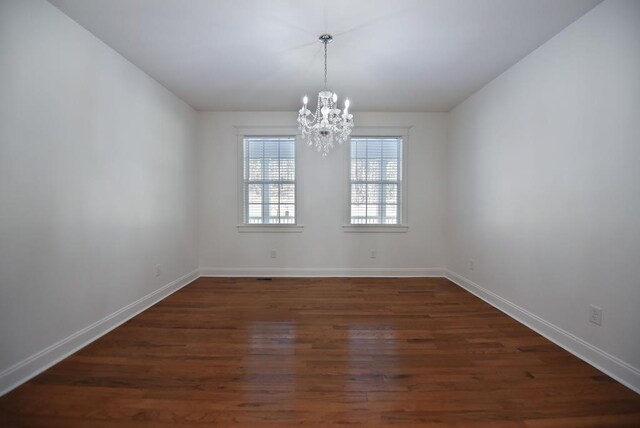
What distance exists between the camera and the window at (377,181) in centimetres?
421

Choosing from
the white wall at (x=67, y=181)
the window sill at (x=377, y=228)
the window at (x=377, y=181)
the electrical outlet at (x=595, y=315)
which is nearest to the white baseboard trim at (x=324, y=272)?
the window sill at (x=377, y=228)

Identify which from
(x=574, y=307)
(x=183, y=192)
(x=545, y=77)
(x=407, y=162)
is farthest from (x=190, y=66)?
(x=574, y=307)

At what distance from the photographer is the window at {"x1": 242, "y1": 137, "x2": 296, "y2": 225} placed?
421cm

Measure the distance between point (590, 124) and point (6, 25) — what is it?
13.1ft

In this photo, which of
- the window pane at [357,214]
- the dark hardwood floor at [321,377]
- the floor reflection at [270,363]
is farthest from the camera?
the window pane at [357,214]

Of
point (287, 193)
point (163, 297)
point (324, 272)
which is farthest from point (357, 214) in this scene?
point (163, 297)

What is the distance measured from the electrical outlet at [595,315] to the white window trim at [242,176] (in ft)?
10.6

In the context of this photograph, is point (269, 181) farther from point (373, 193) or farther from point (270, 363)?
point (270, 363)

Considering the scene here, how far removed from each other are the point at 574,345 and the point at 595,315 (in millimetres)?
314

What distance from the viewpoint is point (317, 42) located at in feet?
7.66

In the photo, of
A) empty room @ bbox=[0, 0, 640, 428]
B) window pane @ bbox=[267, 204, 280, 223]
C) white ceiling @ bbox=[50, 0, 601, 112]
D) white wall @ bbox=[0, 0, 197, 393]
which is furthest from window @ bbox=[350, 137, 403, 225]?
white wall @ bbox=[0, 0, 197, 393]

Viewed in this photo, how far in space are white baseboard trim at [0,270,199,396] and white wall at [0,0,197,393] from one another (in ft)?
0.04

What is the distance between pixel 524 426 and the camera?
135 cm

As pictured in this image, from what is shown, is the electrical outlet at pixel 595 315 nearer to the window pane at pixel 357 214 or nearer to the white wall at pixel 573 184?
the white wall at pixel 573 184
